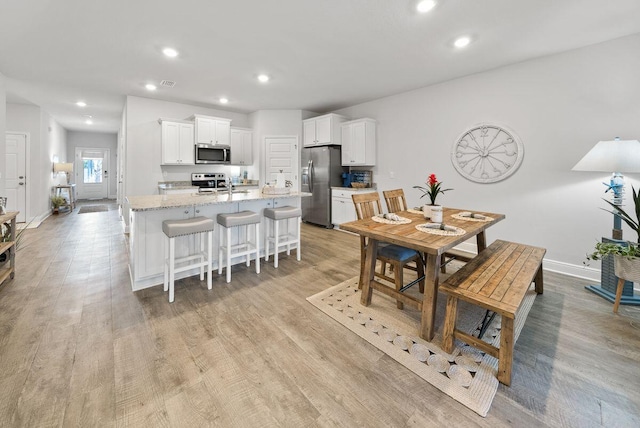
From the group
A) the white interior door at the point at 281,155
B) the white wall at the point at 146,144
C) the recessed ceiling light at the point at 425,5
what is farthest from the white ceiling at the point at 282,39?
the white interior door at the point at 281,155

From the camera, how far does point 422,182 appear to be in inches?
181

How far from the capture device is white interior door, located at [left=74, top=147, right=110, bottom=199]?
1001 centimetres

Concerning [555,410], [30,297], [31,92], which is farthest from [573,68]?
[31,92]

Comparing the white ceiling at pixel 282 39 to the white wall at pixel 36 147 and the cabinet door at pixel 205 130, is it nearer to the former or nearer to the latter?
the cabinet door at pixel 205 130

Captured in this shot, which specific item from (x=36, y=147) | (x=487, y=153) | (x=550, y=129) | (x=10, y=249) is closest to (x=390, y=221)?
(x=487, y=153)

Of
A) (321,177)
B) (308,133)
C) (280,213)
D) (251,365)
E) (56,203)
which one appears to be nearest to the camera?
(251,365)

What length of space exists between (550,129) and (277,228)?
363 cm

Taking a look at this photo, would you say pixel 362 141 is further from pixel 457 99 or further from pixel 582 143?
pixel 582 143

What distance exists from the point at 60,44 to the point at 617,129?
246 inches

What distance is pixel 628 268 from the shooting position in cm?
226

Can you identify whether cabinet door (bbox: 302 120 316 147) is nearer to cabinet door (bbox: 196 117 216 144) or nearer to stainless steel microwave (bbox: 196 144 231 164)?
stainless steel microwave (bbox: 196 144 231 164)

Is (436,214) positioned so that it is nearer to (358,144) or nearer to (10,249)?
(358,144)

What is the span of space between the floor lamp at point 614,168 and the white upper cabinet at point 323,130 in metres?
3.87

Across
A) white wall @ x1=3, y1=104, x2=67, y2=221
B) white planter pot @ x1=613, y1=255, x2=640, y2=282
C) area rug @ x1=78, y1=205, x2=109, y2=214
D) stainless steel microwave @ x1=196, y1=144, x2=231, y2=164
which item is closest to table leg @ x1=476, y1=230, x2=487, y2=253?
white planter pot @ x1=613, y1=255, x2=640, y2=282
